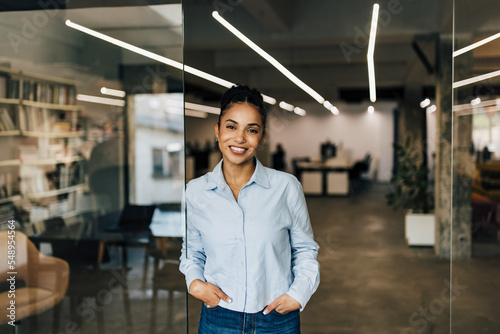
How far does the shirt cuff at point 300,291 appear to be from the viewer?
1.56 m

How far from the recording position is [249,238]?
160 centimetres

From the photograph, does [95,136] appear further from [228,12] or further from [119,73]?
[228,12]

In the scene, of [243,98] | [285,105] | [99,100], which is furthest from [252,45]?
[285,105]

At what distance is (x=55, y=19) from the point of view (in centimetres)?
321

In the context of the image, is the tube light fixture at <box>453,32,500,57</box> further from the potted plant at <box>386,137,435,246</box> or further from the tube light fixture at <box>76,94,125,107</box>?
the potted plant at <box>386,137,435,246</box>

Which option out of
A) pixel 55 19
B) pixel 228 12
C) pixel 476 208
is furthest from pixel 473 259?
pixel 228 12

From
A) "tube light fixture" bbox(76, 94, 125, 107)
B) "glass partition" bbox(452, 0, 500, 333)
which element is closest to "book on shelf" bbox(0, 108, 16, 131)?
"tube light fixture" bbox(76, 94, 125, 107)

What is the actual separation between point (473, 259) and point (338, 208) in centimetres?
818

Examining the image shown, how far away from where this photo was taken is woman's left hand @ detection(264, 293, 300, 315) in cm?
156

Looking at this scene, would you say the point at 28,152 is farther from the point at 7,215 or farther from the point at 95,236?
the point at 95,236

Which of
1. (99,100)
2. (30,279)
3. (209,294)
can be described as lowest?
(30,279)

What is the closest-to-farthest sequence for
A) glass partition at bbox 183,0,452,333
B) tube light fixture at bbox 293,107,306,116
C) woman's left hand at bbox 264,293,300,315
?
woman's left hand at bbox 264,293,300,315
glass partition at bbox 183,0,452,333
tube light fixture at bbox 293,107,306,116

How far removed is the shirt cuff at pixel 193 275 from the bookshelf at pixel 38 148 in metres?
2.05

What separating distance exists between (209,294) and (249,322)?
174 millimetres
